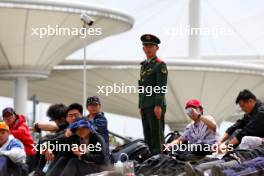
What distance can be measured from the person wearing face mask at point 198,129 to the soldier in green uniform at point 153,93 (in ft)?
0.91

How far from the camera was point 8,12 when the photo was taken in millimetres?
29719

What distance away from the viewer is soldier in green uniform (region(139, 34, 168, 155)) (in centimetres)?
990

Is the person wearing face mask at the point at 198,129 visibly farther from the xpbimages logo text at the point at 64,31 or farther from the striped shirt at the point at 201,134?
the xpbimages logo text at the point at 64,31

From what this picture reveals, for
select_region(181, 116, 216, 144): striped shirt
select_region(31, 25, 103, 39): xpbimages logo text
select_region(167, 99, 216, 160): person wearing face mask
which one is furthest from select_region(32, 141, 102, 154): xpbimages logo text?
select_region(31, 25, 103, 39): xpbimages logo text

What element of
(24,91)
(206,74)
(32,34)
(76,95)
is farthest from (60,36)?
(76,95)

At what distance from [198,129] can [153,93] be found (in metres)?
0.75

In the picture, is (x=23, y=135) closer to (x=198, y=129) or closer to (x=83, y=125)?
(x=83, y=125)

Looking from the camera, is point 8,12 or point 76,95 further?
point 76,95

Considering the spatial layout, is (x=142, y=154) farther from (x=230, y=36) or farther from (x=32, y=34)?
(x=230, y=36)

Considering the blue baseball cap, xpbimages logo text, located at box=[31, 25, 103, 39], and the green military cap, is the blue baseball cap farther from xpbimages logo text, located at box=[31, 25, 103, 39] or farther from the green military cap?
xpbimages logo text, located at box=[31, 25, 103, 39]

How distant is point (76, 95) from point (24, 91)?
10.3m

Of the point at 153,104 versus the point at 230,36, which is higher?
the point at 230,36

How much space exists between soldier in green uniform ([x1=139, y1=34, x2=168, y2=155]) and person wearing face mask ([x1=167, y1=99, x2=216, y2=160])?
278 millimetres

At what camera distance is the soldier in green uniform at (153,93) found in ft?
32.5
